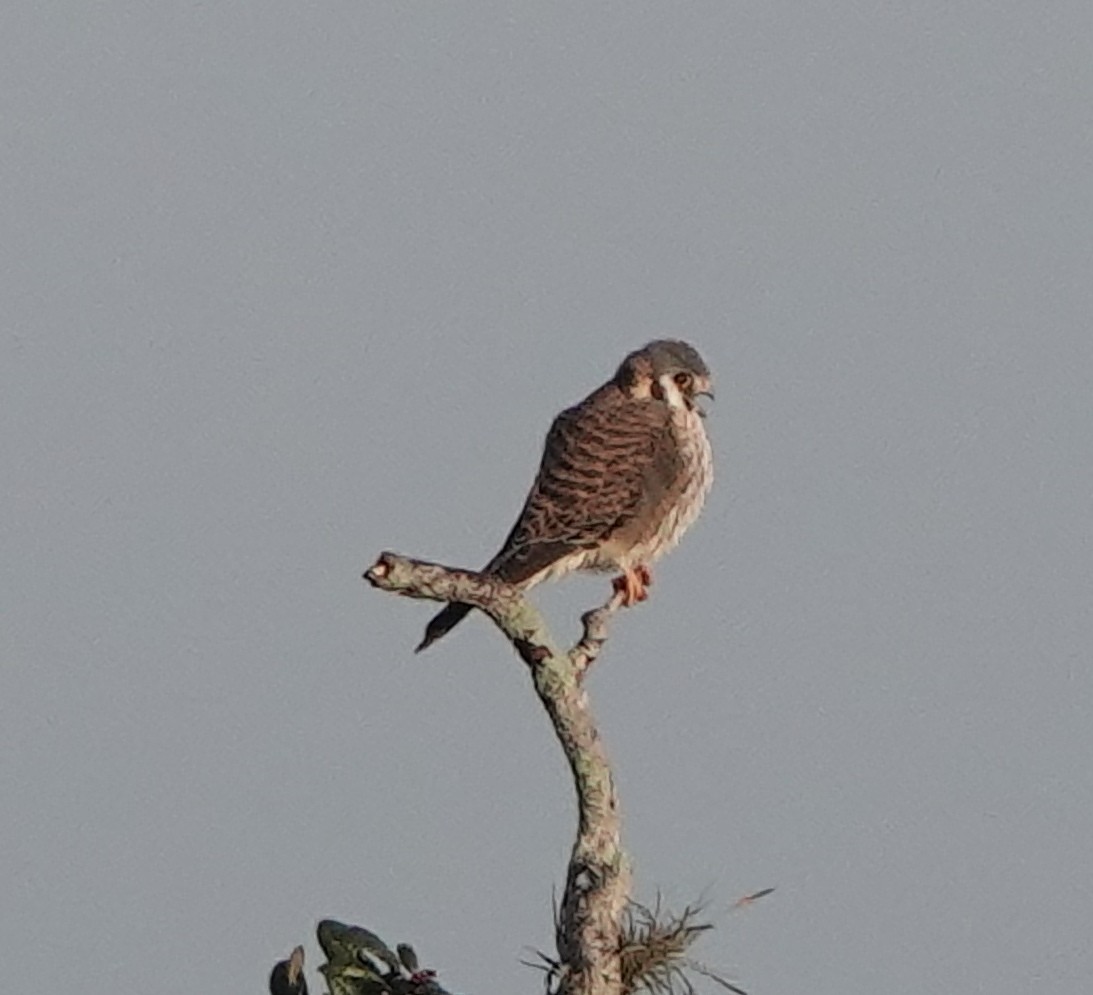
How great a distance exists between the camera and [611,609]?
7.07m

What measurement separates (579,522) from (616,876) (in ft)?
12.7

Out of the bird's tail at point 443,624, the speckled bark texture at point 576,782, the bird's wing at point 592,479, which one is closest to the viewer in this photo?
the speckled bark texture at point 576,782

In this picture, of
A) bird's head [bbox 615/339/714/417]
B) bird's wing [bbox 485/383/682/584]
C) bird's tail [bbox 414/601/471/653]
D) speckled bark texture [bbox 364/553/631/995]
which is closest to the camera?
speckled bark texture [bbox 364/553/631/995]

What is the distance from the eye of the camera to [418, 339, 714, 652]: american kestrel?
376 inches

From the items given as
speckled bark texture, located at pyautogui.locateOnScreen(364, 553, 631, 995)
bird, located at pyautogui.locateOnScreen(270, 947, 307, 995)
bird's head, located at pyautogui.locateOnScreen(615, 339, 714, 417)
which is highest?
bird's head, located at pyautogui.locateOnScreen(615, 339, 714, 417)

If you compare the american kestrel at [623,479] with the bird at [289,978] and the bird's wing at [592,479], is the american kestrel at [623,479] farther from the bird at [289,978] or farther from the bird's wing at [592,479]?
the bird at [289,978]

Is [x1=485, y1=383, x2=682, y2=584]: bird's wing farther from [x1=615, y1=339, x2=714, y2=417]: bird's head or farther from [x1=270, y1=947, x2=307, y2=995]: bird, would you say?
[x1=270, y1=947, x2=307, y2=995]: bird

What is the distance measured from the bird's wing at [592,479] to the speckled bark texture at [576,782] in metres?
3.35

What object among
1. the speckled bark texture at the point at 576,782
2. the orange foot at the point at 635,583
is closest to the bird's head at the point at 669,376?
the orange foot at the point at 635,583

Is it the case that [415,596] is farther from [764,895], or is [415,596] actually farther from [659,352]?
[659,352]

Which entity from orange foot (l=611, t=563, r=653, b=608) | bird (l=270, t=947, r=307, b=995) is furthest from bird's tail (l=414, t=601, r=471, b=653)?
bird (l=270, t=947, r=307, b=995)

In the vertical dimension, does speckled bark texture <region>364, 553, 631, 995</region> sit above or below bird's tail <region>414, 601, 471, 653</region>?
below

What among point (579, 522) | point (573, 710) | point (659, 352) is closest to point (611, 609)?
point (573, 710)

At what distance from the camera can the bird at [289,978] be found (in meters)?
5.77
